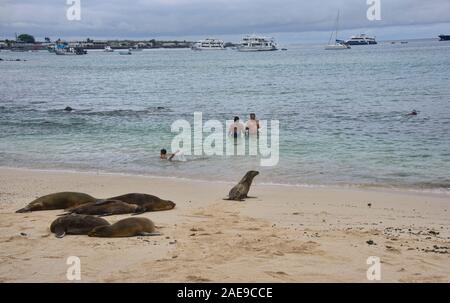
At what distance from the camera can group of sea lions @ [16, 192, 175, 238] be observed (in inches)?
344

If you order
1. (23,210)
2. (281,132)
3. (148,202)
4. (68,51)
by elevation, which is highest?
(68,51)

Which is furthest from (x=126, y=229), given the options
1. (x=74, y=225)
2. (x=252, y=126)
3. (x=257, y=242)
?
(x=252, y=126)

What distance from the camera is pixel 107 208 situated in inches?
403

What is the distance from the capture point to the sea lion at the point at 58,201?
35.7 feet

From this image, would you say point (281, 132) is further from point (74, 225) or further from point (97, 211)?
point (74, 225)

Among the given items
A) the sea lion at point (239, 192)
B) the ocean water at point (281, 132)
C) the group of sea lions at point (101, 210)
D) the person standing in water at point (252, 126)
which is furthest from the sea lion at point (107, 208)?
the person standing in water at point (252, 126)

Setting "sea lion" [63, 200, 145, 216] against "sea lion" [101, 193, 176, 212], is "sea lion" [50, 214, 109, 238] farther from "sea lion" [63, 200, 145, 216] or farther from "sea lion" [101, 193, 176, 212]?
"sea lion" [101, 193, 176, 212]

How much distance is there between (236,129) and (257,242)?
1339 cm

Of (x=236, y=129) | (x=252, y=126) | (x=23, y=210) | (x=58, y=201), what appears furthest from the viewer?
(x=252, y=126)

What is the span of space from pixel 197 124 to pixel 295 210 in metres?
16.2

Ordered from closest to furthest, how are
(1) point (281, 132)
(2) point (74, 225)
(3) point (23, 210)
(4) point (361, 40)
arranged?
(2) point (74, 225), (3) point (23, 210), (1) point (281, 132), (4) point (361, 40)

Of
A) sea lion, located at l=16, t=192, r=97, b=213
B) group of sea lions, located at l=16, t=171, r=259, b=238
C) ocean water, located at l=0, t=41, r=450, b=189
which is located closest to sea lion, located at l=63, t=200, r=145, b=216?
group of sea lions, located at l=16, t=171, r=259, b=238
